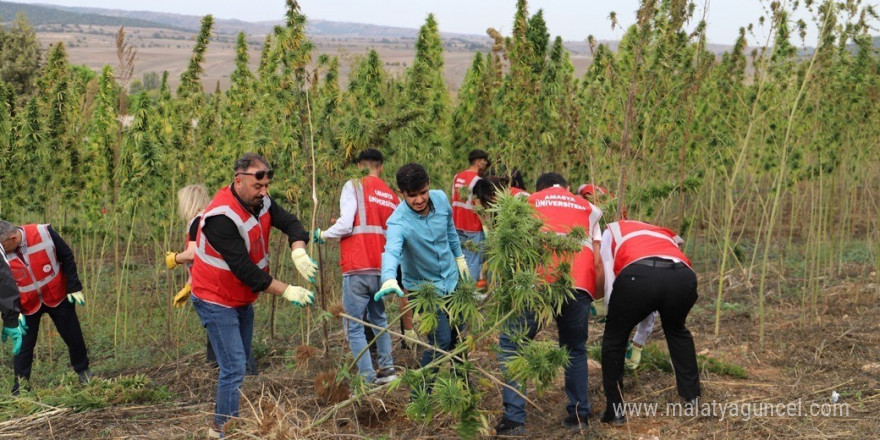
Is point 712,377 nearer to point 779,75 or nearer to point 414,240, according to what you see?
point 414,240

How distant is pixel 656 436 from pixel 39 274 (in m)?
5.04

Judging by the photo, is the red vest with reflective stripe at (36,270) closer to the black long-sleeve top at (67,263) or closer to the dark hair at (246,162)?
the black long-sleeve top at (67,263)

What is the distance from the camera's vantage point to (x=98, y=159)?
28.8 ft

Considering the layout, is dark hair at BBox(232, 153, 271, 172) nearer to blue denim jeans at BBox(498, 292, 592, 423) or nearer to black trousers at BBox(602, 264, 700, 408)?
blue denim jeans at BBox(498, 292, 592, 423)

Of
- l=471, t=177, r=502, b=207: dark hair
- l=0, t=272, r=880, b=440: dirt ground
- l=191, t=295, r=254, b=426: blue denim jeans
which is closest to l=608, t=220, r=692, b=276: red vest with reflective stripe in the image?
l=471, t=177, r=502, b=207: dark hair

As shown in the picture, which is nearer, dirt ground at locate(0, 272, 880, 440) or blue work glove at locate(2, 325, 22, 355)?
dirt ground at locate(0, 272, 880, 440)

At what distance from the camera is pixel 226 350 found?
5.20 metres

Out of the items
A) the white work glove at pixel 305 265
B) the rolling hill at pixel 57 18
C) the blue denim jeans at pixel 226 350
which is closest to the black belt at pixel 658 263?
the white work glove at pixel 305 265

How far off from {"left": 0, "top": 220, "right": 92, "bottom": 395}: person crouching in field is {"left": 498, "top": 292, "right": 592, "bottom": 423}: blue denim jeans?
3.64 metres

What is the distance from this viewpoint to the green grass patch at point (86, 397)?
19.6ft

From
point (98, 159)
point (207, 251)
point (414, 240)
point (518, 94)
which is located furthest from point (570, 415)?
point (98, 159)

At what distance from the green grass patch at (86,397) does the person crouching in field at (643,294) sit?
359 cm

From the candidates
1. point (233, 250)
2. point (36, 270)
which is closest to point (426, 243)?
point (233, 250)

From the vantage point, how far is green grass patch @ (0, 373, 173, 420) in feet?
19.6
